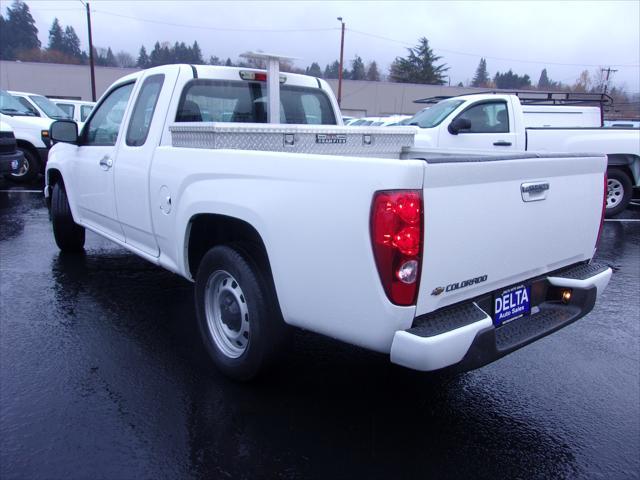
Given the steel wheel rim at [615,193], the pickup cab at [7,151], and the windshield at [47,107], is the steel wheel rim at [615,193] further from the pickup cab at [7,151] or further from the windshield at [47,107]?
the windshield at [47,107]

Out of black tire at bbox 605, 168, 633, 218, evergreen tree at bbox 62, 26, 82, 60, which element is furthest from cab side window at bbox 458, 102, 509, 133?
evergreen tree at bbox 62, 26, 82, 60

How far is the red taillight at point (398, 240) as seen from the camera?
2342 millimetres

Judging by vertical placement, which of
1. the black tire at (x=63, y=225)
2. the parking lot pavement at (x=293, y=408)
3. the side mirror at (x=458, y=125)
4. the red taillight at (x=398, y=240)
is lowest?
the parking lot pavement at (x=293, y=408)

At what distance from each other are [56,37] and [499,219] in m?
113

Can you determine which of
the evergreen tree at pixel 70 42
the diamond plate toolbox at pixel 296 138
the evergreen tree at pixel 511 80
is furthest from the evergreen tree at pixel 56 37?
the diamond plate toolbox at pixel 296 138

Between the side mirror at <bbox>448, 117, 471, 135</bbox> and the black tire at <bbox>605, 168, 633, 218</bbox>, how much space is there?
2.76 metres

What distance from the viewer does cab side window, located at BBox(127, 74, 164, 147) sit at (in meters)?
4.22

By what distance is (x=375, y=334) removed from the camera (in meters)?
2.49

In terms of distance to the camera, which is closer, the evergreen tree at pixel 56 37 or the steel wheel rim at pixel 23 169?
the steel wheel rim at pixel 23 169

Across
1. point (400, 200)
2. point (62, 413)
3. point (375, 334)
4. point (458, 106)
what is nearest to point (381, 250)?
point (400, 200)

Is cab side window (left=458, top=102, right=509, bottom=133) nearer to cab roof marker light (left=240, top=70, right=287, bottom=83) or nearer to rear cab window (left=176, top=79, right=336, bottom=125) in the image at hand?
rear cab window (left=176, top=79, right=336, bottom=125)

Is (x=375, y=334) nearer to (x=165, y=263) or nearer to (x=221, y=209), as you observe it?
(x=221, y=209)

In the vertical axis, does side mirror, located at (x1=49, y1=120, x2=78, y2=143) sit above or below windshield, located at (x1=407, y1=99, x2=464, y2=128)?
below

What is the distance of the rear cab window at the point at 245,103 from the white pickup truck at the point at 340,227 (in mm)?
12
